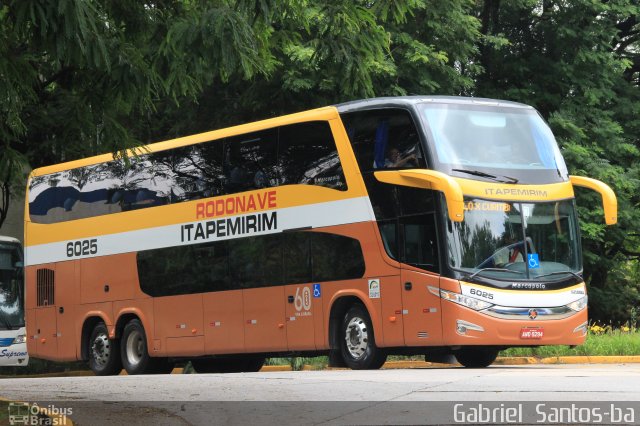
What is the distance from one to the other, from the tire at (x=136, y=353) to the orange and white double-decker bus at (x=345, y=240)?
39 mm

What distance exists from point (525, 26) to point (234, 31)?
23.1 meters

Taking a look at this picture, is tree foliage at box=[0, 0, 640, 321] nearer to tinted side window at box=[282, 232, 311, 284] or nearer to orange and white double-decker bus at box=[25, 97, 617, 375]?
orange and white double-decker bus at box=[25, 97, 617, 375]

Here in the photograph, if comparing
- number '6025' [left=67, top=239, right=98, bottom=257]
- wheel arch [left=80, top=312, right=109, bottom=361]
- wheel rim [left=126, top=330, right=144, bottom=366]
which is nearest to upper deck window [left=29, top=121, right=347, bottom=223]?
number '6025' [left=67, top=239, right=98, bottom=257]

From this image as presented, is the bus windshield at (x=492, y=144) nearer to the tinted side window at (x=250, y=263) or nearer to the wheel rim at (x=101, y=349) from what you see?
the tinted side window at (x=250, y=263)

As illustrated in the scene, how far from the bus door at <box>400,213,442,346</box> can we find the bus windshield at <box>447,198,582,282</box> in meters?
0.39

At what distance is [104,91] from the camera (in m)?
12.7

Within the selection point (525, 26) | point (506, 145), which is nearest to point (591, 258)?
point (525, 26)

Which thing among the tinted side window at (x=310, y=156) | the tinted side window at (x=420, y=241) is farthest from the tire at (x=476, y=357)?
the tinted side window at (x=310, y=156)

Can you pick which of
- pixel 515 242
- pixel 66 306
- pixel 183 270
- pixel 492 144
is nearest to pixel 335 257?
pixel 515 242

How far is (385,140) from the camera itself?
20328 millimetres

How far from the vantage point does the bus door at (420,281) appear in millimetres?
19594

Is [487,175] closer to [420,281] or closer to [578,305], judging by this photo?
[420,281]

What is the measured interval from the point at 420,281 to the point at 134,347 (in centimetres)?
781

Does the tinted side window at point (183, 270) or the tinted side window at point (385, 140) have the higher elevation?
the tinted side window at point (385, 140)
